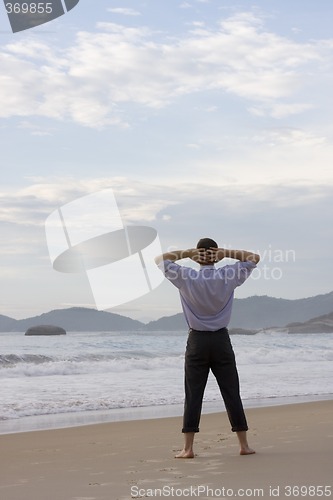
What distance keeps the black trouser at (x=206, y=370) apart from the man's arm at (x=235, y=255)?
1.79ft

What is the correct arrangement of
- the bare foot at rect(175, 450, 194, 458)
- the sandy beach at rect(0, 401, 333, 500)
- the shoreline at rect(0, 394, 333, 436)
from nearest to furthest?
the sandy beach at rect(0, 401, 333, 500), the bare foot at rect(175, 450, 194, 458), the shoreline at rect(0, 394, 333, 436)

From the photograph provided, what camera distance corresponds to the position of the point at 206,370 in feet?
18.2

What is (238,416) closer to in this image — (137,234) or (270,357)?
(137,234)

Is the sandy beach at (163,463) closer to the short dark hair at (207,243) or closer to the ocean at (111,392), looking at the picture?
the short dark hair at (207,243)

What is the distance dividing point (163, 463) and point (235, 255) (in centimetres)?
164

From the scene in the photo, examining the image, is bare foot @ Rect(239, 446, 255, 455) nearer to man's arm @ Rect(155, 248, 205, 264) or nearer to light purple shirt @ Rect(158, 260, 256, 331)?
light purple shirt @ Rect(158, 260, 256, 331)

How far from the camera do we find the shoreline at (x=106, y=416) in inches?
353

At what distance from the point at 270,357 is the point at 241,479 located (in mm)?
23167

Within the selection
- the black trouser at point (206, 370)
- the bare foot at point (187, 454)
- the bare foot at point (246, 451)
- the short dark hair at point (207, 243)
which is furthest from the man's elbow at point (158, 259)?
the bare foot at point (246, 451)

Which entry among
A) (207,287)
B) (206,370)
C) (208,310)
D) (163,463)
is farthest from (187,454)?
(207,287)

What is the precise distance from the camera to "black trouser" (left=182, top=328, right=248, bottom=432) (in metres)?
5.46

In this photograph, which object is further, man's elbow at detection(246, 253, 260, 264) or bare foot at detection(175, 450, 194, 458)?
bare foot at detection(175, 450, 194, 458)

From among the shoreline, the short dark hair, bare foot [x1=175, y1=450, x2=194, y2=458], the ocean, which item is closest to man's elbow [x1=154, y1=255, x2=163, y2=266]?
the short dark hair

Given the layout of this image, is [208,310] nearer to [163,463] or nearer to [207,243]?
[207,243]
